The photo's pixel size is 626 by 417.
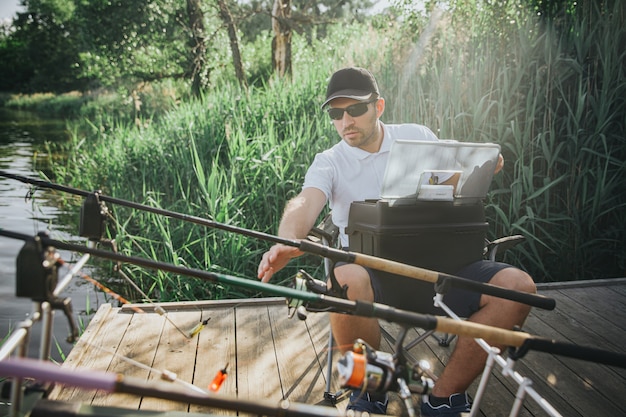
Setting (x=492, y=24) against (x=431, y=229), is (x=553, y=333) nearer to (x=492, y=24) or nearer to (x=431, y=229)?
(x=431, y=229)

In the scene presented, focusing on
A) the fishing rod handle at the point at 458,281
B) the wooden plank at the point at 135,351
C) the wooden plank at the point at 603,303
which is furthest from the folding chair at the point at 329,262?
the wooden plank at the point at 603,303

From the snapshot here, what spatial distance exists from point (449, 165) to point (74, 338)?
4.23 feet

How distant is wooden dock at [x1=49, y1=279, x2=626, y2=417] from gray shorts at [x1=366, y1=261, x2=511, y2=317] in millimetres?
385

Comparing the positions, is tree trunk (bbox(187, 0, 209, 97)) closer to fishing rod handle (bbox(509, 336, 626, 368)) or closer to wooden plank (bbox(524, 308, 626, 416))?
wooden plank (bbox(524, 308, 626, 416))

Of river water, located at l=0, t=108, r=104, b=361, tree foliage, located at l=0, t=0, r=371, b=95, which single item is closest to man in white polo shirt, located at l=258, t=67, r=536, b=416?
river water, located at l=0, t=108, r=104, b=361

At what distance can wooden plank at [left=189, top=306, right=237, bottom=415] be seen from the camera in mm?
2127

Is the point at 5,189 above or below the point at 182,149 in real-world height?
below

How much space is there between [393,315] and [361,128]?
4.72 ft

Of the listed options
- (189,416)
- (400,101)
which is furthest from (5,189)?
(189,416)

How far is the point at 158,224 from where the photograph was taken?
3922 mm

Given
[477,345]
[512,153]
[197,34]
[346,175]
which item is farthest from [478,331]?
[197,34]

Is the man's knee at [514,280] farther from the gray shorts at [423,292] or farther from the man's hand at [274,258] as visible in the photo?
the man's hand at [274,258]

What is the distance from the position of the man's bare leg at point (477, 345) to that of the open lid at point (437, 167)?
355mm

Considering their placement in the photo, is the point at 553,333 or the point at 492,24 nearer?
the point at 553,333
